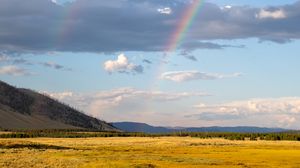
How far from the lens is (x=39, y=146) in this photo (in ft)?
340

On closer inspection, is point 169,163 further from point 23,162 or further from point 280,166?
point 23,162

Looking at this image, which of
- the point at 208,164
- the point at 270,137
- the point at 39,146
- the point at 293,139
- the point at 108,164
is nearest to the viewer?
the point at 108,164

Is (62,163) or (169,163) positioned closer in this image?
(62,163)

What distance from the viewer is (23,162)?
66438 mm

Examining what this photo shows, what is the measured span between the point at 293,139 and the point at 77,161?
414 feet

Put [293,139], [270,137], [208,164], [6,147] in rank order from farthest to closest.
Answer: [270,137]
[293,139]
[6,147]
[208,164]

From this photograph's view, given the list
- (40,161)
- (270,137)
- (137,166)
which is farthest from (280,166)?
(270,137)

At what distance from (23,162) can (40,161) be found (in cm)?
256

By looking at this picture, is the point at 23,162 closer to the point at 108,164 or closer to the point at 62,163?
the point at 62,163

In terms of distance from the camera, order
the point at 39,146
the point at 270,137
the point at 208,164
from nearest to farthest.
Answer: the point at 208,164
the point at 39,146
the point at 270,137

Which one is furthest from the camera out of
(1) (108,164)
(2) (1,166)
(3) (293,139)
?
(3) (293,139)

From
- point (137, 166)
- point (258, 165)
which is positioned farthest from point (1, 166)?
point (258, 165)

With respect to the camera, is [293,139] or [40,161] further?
[293,139]

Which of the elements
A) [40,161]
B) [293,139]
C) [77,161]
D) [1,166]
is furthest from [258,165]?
[293,139]
